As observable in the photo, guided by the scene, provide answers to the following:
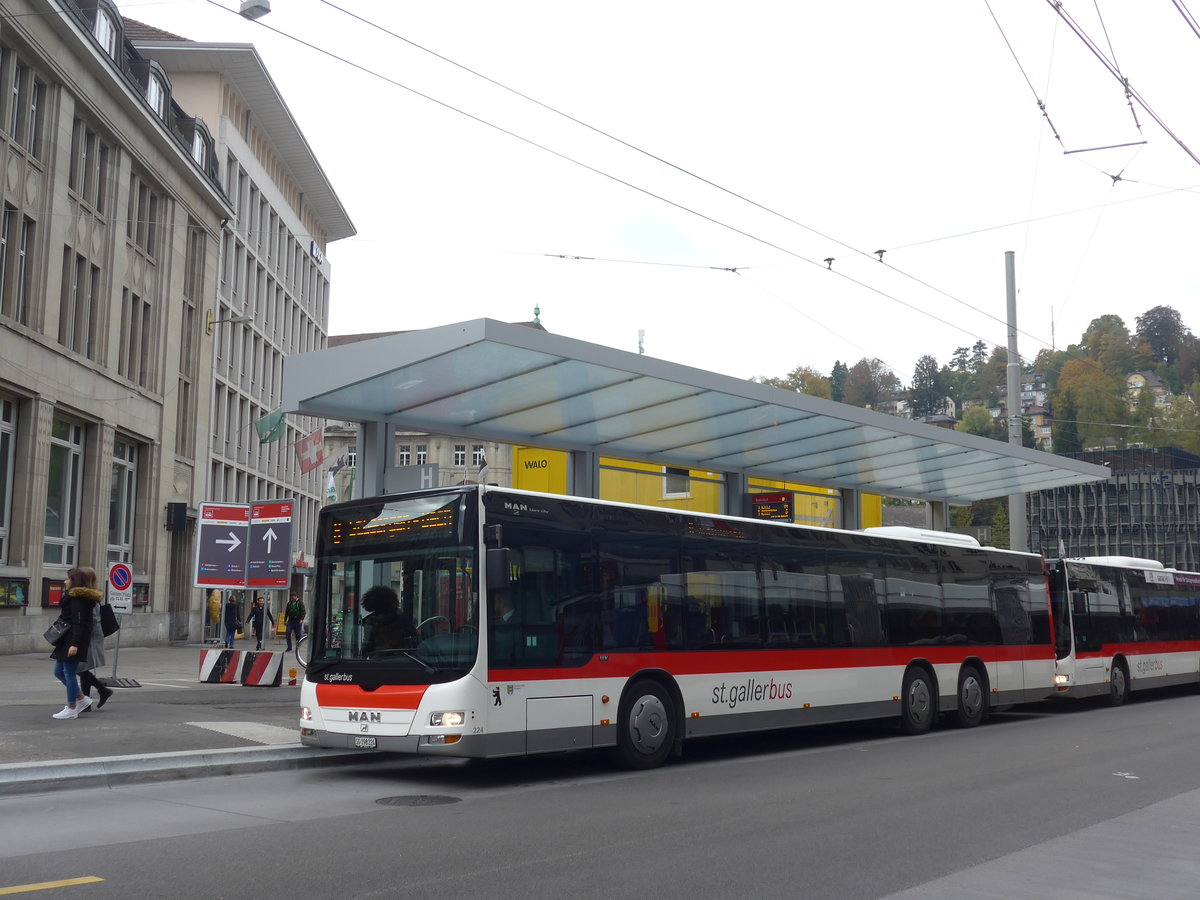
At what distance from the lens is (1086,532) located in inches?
4220

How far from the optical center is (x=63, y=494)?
102 ft

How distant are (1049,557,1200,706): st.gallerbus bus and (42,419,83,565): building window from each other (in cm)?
2309

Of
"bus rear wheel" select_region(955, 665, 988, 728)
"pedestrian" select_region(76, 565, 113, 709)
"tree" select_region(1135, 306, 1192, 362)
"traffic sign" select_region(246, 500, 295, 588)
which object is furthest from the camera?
"tree" select_region(1135, 306, 1192, 362)

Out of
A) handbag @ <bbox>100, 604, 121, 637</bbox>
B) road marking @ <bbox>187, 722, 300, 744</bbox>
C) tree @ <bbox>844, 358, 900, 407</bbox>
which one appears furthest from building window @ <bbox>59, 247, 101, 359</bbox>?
tree @ <bbox>844, 358, 900, 407</bbox>

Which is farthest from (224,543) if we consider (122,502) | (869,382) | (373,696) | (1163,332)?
(1163,332)

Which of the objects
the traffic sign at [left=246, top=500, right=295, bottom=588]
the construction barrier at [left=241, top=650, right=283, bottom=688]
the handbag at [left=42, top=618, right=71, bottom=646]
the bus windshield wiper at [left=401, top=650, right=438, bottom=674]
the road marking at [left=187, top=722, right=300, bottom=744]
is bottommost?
the road marking at [left=187, top=722, right=300, bottom=744]

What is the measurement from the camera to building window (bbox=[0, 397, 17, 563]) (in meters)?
27.9

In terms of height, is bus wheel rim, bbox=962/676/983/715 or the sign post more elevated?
the sign post

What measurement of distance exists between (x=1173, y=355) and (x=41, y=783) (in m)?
169

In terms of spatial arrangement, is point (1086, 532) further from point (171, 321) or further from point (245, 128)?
point (171, 321)

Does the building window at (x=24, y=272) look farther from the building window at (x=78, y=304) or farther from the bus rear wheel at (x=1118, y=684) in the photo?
the bus rear wheel at (x=1118, y=684)

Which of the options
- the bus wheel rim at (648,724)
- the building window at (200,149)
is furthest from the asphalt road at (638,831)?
the building window at (200,149)

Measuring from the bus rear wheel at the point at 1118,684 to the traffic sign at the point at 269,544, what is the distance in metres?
15.0

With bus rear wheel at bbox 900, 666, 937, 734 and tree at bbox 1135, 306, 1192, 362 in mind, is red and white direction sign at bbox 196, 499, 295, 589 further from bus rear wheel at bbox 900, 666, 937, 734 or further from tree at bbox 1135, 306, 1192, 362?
tree at bbox 1135, 306, 1192, 362
